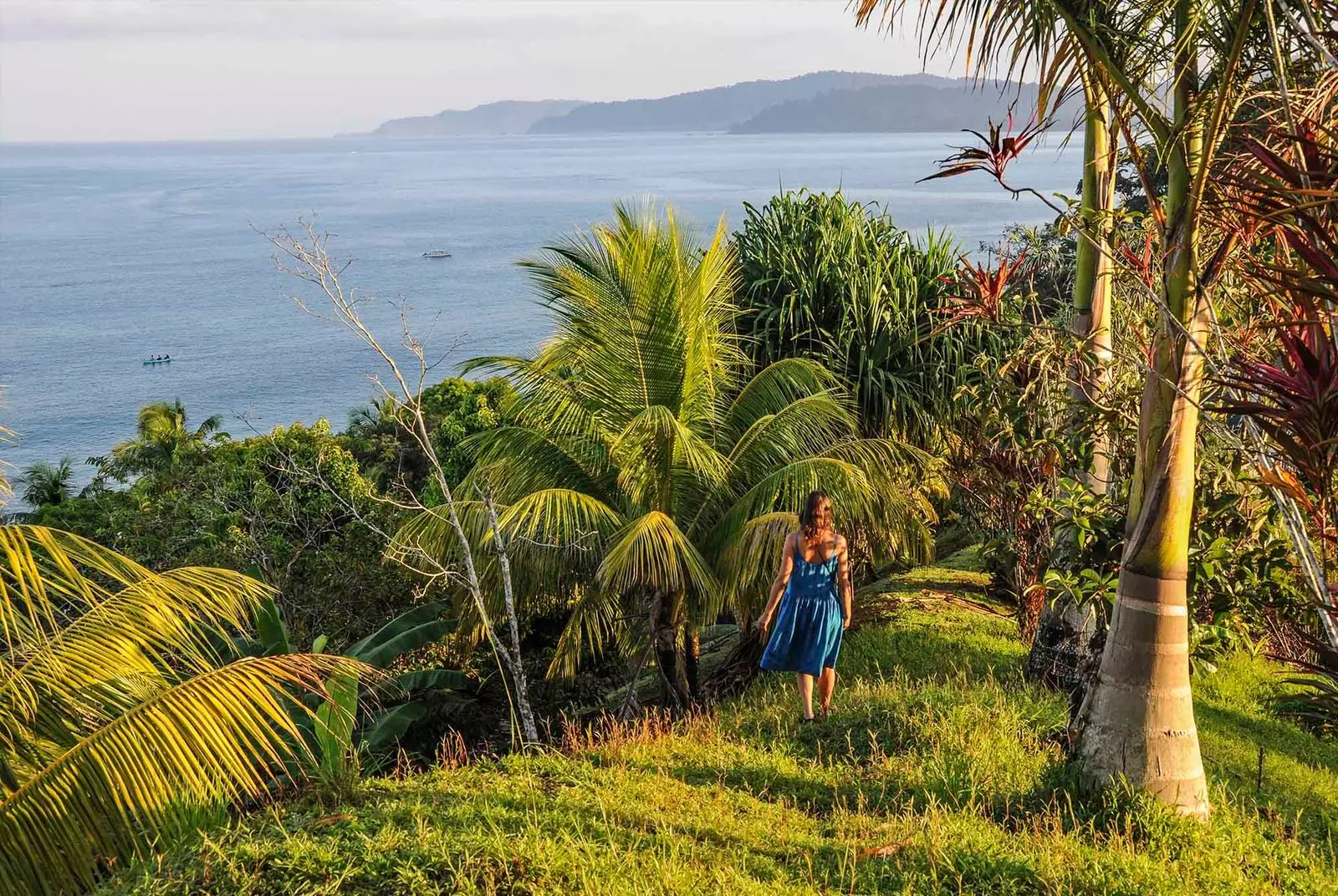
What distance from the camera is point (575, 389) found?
10.2 metres

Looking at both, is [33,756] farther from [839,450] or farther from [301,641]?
[301,641]

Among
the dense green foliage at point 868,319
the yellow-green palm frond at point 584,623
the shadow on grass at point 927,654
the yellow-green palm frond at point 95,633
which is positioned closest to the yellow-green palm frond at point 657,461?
the yellow-green palm frond at point 584,623

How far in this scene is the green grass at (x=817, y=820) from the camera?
15.3 ft

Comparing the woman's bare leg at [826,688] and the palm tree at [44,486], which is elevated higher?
the woman's bare leg at [826,688]

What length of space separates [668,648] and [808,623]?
8.72 feet

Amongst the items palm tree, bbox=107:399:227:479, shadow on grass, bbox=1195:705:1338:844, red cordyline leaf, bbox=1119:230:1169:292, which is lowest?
palm tree, bbox=107:399:227:479

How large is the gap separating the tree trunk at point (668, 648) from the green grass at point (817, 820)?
72.2 inches

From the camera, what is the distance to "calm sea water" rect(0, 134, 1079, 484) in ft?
209

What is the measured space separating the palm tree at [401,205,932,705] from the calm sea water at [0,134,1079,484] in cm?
672

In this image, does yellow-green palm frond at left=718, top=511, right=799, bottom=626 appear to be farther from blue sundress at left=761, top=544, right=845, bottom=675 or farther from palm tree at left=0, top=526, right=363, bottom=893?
palm tree at left=0, top=526, right=363, bottom=893

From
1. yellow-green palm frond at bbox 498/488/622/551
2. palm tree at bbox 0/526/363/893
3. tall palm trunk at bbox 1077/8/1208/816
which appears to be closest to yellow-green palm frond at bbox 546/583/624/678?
yellow-green palm frond at bbox 498/488/622/551

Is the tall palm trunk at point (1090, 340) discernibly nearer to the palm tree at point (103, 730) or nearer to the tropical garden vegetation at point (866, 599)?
the tropical garden vegetation at point (866, 599)

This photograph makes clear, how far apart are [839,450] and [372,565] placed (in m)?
7.09

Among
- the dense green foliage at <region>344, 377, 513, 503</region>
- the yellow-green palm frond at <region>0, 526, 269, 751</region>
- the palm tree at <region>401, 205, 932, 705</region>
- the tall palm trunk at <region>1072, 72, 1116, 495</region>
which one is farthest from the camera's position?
the dense green foliage at <region>344, 377, 513, 503</region>
